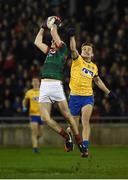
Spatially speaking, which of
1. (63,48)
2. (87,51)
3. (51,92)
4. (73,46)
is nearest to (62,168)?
(51,92)

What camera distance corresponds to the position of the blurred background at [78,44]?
2795 cm

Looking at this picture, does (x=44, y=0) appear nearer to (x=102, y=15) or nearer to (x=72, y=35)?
(x=102, y=15)

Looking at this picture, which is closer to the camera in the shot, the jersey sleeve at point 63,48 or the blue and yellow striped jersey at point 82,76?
the jersey sleeve at point 63,48

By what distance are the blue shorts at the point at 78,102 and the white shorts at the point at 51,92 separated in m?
1.64

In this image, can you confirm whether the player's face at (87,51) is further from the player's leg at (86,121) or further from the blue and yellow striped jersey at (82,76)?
the player's leg at (86,121)

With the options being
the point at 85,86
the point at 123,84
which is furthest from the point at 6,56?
the point at 85,86

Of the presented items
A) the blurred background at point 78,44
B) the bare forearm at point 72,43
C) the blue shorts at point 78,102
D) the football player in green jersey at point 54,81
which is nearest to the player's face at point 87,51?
the bare forearm at point 72,43

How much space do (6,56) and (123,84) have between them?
5108 millimetres

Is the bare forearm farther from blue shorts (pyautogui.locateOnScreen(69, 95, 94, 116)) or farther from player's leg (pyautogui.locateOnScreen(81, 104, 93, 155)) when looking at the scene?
player's leg (pyautogui.locateOnScreen(81, 104, 93, 155))

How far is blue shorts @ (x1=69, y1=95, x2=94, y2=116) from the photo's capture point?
1767cm

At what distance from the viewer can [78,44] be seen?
97.2 ft

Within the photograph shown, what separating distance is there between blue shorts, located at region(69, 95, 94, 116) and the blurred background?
9.61 metres

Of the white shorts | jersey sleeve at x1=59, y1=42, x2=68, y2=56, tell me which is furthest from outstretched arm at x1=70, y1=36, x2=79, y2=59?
the white shorts

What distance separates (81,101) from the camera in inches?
697
